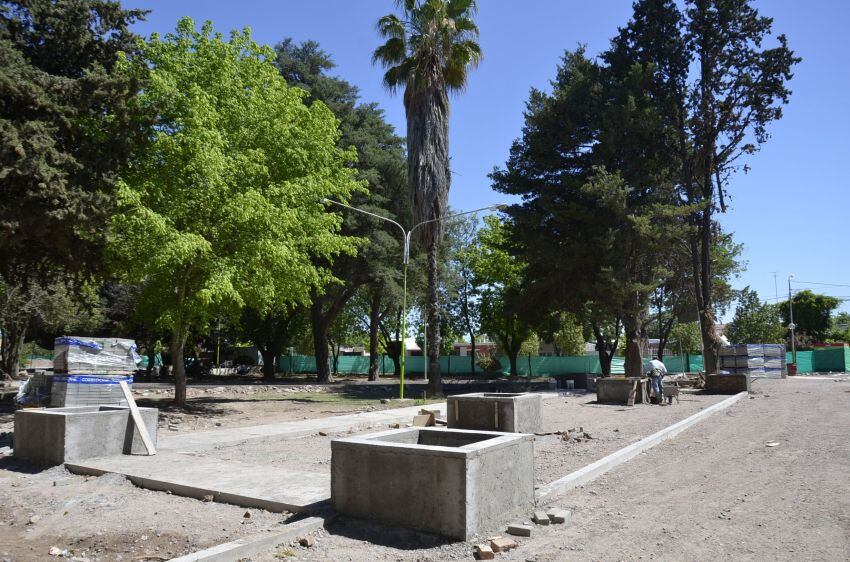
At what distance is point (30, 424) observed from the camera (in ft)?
31.3

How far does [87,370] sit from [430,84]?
53.9ft

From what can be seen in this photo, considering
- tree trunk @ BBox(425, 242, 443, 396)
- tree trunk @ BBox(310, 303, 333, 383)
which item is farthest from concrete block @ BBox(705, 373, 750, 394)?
tree trunk @ BBox(310, 303, 333, 383)

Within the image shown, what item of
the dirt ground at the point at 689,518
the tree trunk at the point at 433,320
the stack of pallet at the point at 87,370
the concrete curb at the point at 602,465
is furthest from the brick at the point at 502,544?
the tree trunk at the point at 433,320

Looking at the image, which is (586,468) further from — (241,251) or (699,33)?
(699,33)

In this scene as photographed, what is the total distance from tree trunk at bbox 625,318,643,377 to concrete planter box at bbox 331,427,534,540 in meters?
24.3

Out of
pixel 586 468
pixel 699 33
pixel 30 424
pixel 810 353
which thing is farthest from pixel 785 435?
pixel 810 353

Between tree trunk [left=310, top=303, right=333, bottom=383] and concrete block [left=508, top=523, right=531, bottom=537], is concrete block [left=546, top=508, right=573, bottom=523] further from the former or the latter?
tree trunk [left=310, top=303, right=333, bottom=383]

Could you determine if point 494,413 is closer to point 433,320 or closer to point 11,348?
point 433,320

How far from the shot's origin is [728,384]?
83.5 ft

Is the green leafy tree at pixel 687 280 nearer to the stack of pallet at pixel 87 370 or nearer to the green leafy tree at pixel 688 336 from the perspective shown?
the green leafy tree at pixel 688 336

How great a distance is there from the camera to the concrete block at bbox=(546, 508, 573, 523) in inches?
242

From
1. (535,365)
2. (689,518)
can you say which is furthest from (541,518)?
(535,365)

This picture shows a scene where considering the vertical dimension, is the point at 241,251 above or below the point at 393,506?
above

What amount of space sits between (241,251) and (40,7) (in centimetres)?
738
